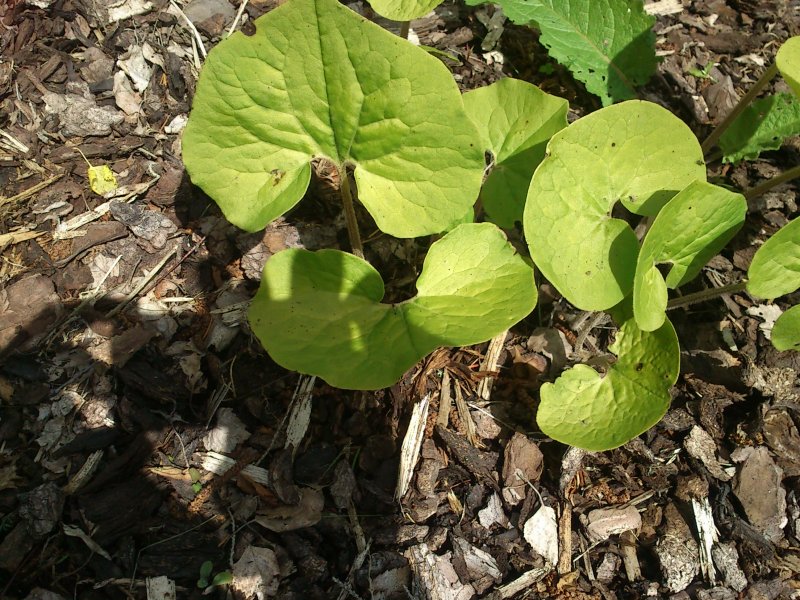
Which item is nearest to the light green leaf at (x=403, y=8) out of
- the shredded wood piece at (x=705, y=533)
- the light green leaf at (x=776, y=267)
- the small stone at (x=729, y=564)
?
the light green leaf at (x=776, y=267)

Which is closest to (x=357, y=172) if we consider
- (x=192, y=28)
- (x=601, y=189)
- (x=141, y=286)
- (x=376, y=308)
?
(x=376, y=308)

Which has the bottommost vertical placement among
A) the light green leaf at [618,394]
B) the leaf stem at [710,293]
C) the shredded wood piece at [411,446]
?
the shredded wood piece at [411,446]

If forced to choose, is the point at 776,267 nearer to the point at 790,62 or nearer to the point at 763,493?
the point at 790,62

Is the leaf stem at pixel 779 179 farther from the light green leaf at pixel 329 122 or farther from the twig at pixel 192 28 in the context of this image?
the twig at pixel 192 28

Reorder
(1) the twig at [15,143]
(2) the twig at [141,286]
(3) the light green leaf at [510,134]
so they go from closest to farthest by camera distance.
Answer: (3) the light green leaf at [510,134]
(2) the twig at [141,286]
(1) the twig at [15,143]

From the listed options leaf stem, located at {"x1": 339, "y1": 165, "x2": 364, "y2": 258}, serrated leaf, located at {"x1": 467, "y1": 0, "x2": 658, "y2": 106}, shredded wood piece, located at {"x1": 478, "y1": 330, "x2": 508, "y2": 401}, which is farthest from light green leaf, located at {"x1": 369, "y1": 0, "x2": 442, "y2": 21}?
shredded wood piece, located at {"x1": 478, "y1": 330, "x2": 508, "y2": 401}

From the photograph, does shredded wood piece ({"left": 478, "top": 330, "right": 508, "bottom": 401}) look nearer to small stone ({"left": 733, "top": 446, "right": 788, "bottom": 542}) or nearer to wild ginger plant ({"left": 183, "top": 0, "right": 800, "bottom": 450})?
wild ginger plant ({"left": 183, "top": 0, "right": 800, "bottom": 450})

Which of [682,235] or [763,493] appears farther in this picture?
[763,493]
